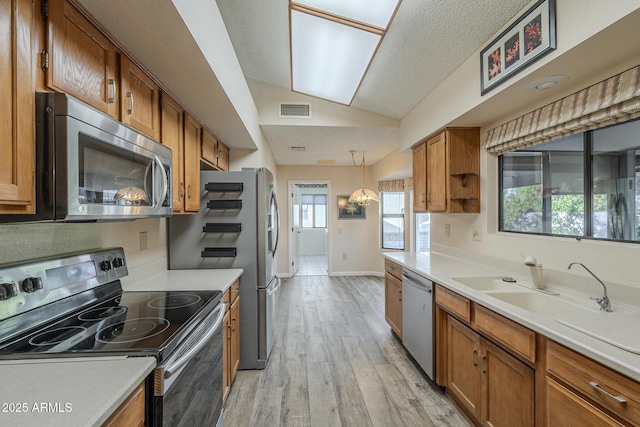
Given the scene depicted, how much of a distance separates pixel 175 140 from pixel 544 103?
8.16 ft

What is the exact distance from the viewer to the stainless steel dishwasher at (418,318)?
2131mm

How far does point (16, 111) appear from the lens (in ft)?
2.60

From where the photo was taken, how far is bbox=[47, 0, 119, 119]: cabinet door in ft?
3.04

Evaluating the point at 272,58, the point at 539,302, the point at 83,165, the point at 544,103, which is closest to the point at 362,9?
the point at 272,58

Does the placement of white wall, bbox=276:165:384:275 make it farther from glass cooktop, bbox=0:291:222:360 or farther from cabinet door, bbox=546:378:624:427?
cabinet door, bbox=546:378:624:427

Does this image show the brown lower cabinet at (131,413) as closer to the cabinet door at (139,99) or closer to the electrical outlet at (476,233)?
the cabinet door at (139,99)

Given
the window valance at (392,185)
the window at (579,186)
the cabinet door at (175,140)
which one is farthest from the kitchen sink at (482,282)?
the window valance at (392,185)

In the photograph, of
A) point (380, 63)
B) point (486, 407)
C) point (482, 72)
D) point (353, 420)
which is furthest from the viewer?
point (380, 63)

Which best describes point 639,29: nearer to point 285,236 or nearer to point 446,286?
point 446,286

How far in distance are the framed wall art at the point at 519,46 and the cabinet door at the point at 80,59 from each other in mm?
2088

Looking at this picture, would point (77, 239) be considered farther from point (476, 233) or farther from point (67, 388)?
point (476, 233)

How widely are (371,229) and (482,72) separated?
13.5ft

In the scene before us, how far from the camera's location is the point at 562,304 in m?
1.57

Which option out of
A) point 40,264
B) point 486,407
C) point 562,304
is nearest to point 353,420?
point 486,407
